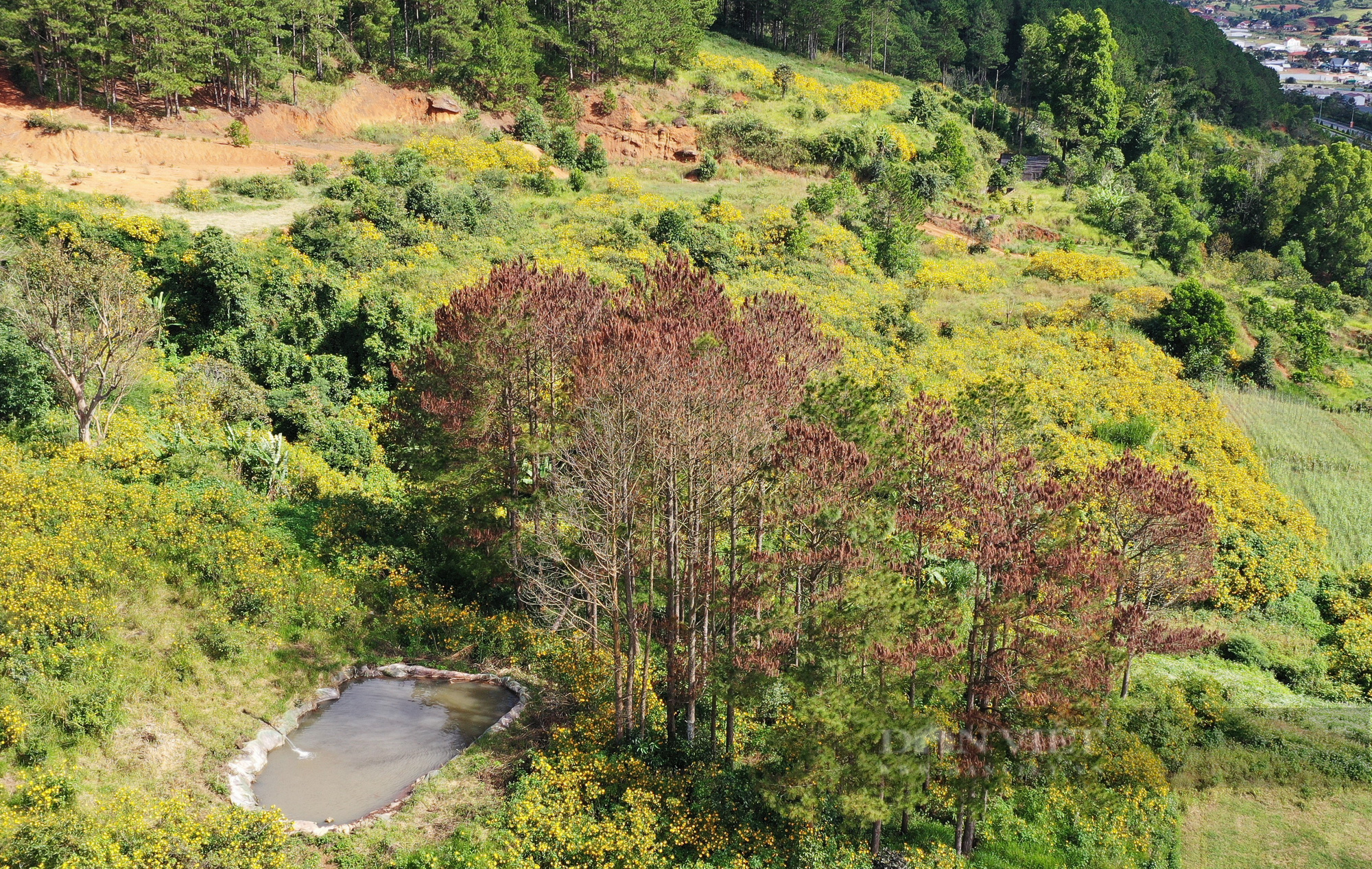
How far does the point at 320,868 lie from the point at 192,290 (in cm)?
2279

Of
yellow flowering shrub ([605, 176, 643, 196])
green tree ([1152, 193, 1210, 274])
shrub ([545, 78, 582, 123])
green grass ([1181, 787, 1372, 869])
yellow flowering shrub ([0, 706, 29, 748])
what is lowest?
green grass ([1181, 787, 1372, 869])

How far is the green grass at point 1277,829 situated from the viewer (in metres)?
19.2

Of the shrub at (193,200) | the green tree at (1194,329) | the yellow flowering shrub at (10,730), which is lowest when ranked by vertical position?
the yellow flowering shrub at (10,730)

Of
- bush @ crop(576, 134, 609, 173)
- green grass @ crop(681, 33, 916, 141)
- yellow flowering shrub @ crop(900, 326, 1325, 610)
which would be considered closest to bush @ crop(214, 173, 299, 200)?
bush @ crop(576, 134, 609, 173)

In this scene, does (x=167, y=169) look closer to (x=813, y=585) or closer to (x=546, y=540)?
Answer: (x=546, y=540)

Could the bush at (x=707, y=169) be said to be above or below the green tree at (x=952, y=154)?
below

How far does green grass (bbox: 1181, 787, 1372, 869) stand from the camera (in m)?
19.2

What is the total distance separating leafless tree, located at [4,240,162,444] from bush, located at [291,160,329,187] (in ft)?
63.4

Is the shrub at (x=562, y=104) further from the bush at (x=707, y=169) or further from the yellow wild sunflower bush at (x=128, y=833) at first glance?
the yellow wild sunflower bush at (x=128, y=833)

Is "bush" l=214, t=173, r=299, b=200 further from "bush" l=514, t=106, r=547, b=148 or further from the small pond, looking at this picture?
the small pond

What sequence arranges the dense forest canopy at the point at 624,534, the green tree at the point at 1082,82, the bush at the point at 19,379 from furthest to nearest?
the green tree at the point at 1082,82 < the bush at the point at 19,379 < the dense forest canopy at the point at 624,534

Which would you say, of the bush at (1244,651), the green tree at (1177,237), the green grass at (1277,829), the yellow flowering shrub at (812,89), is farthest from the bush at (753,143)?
the green grass at (1277,829)

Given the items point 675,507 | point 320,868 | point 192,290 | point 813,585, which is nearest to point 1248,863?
point 813,585

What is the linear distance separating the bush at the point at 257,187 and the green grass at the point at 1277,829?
133ft
